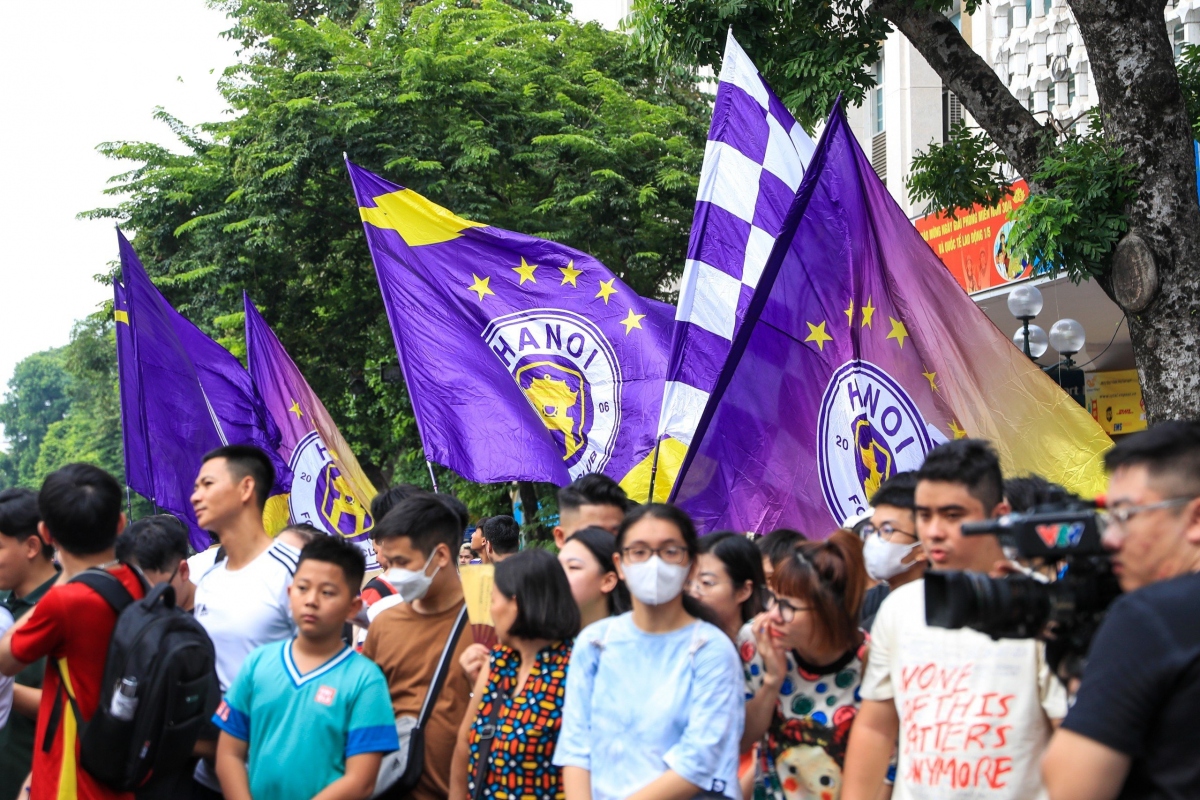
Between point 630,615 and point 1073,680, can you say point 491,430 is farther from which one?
point 1073,680

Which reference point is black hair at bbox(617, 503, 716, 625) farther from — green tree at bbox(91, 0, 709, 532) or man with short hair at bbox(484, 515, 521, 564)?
green tree at bbox(91, 0, 709, 532)

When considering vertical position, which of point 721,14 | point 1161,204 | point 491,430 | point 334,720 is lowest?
point 334,720

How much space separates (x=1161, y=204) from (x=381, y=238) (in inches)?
183

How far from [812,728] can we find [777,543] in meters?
1.12

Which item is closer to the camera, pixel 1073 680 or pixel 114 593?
pixel 1073 680

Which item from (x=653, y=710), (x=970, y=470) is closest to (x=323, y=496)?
(x=653, y=710)

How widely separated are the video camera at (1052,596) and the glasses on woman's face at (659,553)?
1.43 m

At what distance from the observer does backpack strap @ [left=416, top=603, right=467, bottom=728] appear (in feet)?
14.4

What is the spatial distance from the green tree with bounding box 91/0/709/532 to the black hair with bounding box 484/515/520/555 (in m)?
7.03

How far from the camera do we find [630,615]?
3.92 metres

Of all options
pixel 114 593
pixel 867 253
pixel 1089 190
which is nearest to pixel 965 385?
pixel 867 253

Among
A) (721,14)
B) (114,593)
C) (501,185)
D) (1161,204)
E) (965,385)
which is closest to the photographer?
(114,593)

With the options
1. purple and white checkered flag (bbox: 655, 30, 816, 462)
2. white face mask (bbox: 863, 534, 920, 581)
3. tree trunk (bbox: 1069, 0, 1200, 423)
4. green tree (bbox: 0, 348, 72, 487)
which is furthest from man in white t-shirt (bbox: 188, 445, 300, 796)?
green tree (bbox: 0, 348, 72, 487)

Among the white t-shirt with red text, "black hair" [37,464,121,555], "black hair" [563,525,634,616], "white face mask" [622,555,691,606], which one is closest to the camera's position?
the white t-shirt with red text
